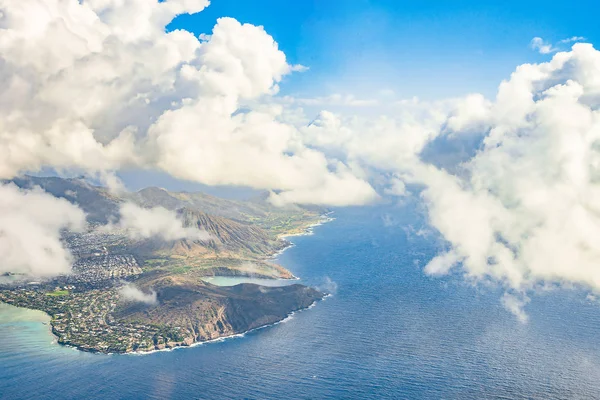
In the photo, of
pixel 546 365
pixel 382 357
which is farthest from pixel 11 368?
pixel 546 365

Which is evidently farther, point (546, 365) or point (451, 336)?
point (451, 336)

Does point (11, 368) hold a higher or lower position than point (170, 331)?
lower

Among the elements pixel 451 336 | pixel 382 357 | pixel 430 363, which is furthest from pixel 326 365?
pixel 451 336

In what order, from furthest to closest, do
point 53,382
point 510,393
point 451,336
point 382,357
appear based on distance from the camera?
point 451,336
point 382,357
point 53,382
point 510,393

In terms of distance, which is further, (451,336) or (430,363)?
(451,336)

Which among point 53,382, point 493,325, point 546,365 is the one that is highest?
point 493,325

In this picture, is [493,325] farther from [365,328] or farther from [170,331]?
[170,331]

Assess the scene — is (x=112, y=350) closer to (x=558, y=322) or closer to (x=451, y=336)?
(x=451, y=336)

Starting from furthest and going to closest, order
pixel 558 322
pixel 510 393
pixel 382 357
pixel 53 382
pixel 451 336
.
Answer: pixel 558 322
pixel 451 336
pixel 382 357
pixel 53 382
pixel 510 393

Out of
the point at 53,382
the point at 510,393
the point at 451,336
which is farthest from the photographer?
the point at 451,336
